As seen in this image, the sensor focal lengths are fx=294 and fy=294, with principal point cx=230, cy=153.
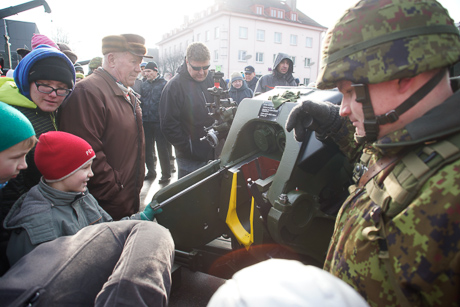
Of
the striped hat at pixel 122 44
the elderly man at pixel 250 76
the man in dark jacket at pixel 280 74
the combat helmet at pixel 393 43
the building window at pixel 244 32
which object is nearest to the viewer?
the combat helmet at pixel 393 43

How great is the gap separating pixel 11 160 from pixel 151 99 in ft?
17.3

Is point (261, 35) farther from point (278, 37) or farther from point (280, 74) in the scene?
point (280, 74)

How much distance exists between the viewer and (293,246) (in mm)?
2090

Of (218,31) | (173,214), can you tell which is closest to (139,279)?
(173,214)

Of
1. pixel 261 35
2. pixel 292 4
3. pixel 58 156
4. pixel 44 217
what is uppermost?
pixel 292 4

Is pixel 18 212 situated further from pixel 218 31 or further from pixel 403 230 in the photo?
pixel 218 31

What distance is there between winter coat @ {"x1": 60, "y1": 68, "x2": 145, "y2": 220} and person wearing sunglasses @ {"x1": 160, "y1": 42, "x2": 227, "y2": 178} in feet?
3.61

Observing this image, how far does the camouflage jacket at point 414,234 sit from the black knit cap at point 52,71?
1.97 meters

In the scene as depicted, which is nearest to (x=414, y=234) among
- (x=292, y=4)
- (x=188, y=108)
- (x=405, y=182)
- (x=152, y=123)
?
(x=405, y=182)

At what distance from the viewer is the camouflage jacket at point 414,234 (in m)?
0.90

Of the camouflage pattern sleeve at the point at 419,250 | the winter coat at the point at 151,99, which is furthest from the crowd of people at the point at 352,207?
the winter coat at the point at 151,99

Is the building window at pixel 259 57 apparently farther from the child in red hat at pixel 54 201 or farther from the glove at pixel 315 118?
the child in red hat at pixel 54 201

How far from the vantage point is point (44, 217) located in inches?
58.2

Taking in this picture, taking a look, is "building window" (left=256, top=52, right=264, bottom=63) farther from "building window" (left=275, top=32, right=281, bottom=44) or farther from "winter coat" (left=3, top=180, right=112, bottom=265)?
"winter coat" (left=3, top=180, right=112, bottom=265)
